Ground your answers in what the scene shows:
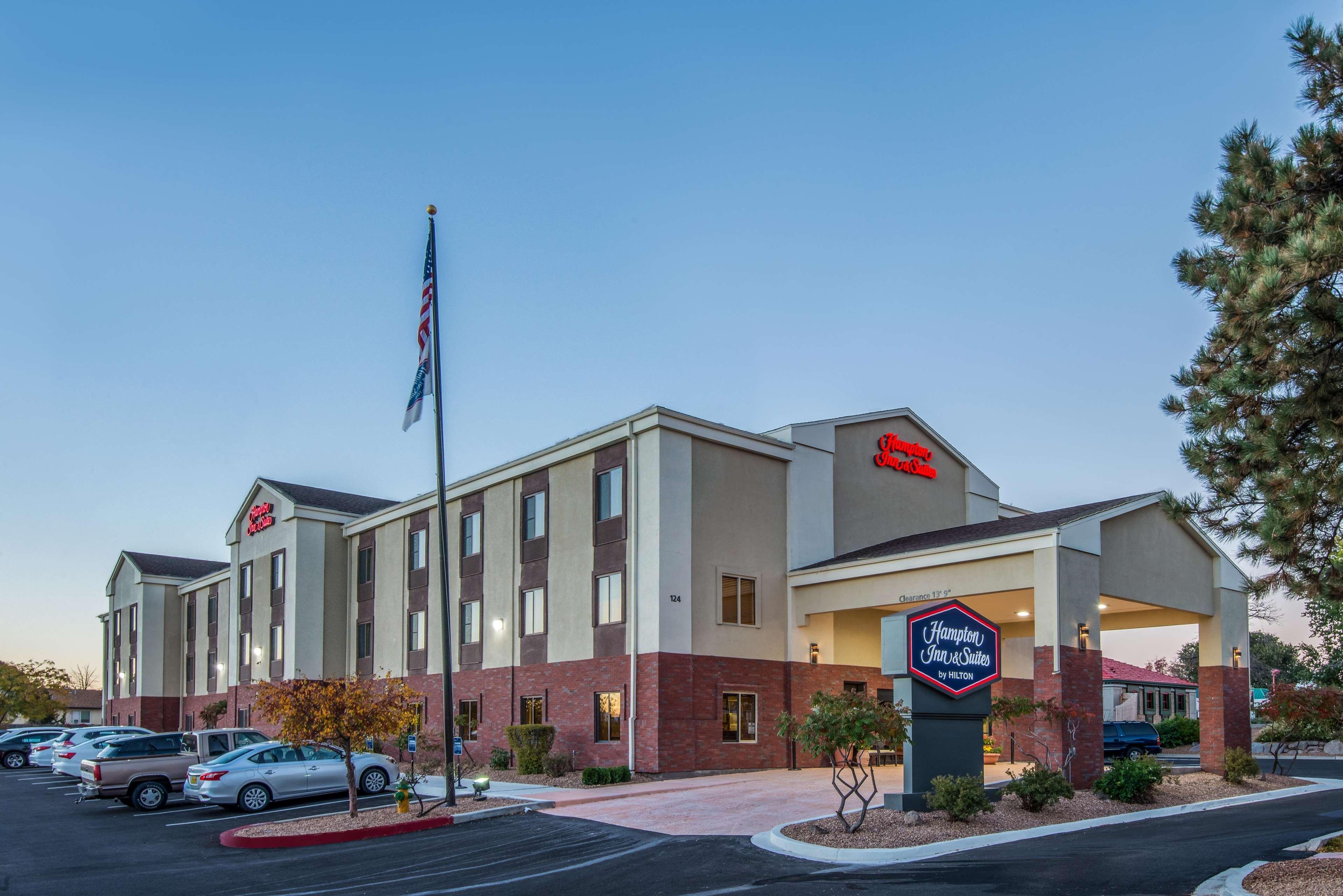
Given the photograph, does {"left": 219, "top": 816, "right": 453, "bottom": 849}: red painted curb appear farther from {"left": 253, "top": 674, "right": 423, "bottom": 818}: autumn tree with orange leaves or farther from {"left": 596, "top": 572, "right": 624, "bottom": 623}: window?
{"left": 596, "top": 572, "right": 624, "bottom": 623}: window

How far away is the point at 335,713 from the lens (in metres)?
19.4

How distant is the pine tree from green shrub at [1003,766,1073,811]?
7168mm

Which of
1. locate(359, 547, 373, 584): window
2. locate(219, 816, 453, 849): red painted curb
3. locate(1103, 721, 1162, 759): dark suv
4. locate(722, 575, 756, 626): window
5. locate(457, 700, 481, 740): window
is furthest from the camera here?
locate(359, 547, 373, 584): window

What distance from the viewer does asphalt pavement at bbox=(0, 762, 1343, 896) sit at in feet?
42.7

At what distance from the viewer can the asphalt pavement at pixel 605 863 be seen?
13000mm

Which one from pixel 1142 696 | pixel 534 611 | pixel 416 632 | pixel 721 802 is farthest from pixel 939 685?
pixel 1142 696

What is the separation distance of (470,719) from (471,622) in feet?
10.4

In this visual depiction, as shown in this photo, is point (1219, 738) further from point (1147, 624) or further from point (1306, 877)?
point (1306, 877)

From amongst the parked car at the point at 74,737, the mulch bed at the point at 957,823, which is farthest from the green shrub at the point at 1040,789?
the parked car at the point at 74,737

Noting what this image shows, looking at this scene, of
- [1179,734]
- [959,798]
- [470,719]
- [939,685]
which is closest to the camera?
[959,798]

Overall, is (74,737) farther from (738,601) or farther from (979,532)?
(979,532)

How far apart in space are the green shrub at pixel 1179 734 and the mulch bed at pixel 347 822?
35.3 m

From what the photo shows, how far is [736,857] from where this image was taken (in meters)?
15.2

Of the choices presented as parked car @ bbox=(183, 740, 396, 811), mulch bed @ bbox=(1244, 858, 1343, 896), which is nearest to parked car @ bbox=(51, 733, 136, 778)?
parked car @ bbox=(183, 740, 396, 811)
